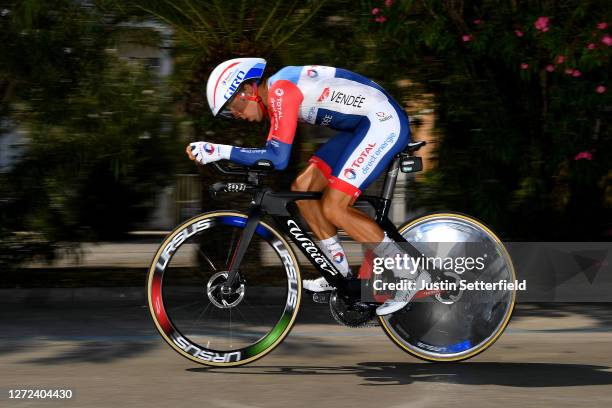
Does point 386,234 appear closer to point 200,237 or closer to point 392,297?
point 392,297

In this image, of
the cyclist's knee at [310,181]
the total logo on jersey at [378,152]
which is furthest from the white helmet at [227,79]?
the total logo on jersey at [378,152]

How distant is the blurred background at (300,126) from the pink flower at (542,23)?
5 cm

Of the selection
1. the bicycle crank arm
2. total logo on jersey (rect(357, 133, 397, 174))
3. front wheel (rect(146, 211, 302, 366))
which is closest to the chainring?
front wheel (rect(146, 211, 302, 366))

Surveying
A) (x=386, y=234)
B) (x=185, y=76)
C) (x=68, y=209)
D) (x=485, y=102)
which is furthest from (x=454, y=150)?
(x=386, y=234)

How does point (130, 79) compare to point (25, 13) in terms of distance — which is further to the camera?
point (130, 79)

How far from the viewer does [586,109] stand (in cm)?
1139

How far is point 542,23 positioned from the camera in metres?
10.6

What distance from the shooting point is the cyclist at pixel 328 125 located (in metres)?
6.25

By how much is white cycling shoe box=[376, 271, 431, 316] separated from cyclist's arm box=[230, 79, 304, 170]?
1.00m

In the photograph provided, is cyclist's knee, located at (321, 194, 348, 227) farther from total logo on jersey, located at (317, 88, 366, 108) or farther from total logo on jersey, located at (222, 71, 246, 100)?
total logo on jersey, located at (222, 71, 246, 100)

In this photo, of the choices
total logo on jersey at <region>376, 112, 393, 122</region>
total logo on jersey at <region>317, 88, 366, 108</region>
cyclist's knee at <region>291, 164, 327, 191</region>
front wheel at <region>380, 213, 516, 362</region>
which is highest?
total logo on jersey at <region>317, 88, 366, 108</region>

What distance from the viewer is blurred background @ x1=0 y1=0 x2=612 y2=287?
1104cm

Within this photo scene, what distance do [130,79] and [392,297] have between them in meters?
5.88

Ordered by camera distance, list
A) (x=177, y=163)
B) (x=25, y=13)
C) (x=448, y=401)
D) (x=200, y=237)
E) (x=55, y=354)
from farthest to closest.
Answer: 1. (x=177, y=163)
2. (x=25, y=13)
3. (x=55, y=354)
4. (x=200, y=237)
5. (x=448, y=401)
